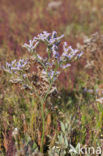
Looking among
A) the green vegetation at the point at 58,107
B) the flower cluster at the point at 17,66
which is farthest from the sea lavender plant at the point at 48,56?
the green vegetation at the point at 58,107

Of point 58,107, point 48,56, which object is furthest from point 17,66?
point 58,107

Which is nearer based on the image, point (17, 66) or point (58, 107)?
point (17, 66)

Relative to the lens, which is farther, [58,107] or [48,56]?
[58,107]

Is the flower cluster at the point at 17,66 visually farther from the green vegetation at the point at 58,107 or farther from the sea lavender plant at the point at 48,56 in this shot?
the green vegetation at the point at 58,107

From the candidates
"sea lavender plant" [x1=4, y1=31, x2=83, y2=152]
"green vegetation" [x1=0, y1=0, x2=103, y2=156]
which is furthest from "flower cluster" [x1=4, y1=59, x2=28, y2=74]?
"green vegetation" [x1=0, y1=0, x2=103, y2=156]

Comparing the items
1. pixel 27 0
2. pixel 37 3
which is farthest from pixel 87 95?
pixel 27 0

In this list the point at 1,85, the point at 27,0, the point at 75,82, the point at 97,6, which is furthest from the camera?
the point at 27,0

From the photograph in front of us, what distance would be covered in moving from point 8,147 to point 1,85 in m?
0.89

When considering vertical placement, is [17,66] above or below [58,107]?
above

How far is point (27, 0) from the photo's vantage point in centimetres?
862

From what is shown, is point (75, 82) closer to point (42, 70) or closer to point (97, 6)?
point (42, 70)

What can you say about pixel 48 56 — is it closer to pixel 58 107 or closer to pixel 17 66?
pixel 17 66

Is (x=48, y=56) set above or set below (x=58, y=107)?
above

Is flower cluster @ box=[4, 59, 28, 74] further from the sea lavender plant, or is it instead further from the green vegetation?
the green vegetation
